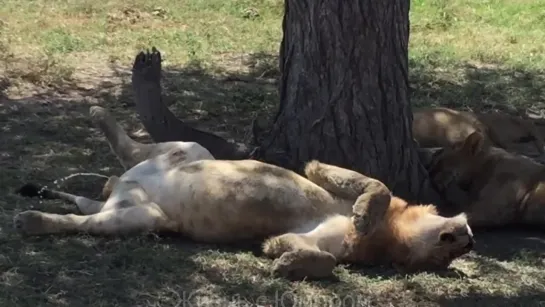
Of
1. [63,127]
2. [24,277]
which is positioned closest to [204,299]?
[24,277]

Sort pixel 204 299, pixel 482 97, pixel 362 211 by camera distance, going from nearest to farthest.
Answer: pixel 204 299, pixel 362 211, pixel 482 97

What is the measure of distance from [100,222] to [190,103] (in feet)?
9.92

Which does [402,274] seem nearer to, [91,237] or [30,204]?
[91,237]

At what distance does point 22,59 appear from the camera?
27.3 ft

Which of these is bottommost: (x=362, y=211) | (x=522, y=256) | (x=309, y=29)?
(x=522, y=256)

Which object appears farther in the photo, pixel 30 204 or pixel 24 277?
pixel 30 204

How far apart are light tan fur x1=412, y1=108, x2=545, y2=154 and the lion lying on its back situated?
2045mm

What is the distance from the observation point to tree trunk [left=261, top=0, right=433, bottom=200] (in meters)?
5.11

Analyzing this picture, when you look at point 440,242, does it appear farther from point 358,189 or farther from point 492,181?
point 492,181

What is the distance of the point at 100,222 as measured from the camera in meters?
4.71

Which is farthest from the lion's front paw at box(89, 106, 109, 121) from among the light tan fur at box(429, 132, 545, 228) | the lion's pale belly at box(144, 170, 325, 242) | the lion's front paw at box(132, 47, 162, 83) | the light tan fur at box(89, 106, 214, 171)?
the light tan fur at box(429, 132, 545, 228)

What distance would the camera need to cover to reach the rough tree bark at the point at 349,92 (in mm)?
5109

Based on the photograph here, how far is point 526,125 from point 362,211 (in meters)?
2.97

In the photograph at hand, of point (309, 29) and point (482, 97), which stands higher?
point (309, 29)
